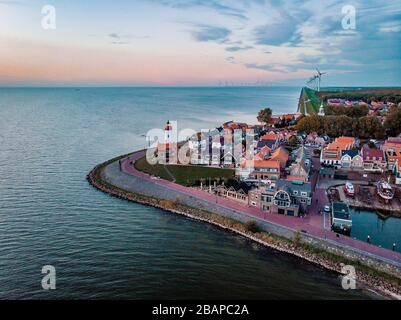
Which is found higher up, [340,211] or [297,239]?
[340,211]

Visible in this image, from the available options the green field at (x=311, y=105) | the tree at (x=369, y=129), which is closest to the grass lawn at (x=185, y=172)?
the tree at (x=369, y=129)

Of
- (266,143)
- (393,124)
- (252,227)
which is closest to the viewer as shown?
(252,227)

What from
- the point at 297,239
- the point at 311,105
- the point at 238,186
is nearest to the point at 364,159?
the point at 238,186

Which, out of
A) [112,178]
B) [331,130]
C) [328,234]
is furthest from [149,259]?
[331,130]

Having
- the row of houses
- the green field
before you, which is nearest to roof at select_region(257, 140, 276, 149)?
the row of houses

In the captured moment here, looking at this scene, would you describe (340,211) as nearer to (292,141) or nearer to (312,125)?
(292,141)

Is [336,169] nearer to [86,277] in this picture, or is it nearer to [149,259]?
[149,259]
